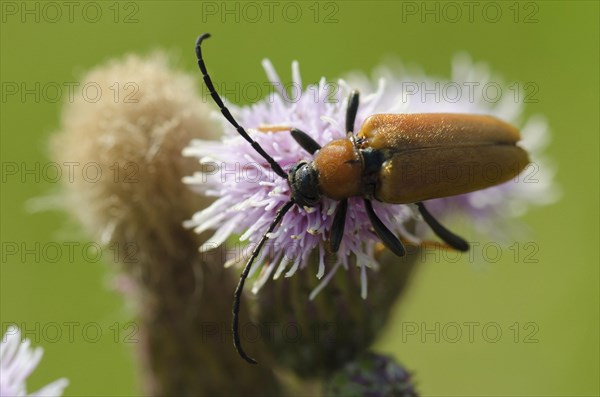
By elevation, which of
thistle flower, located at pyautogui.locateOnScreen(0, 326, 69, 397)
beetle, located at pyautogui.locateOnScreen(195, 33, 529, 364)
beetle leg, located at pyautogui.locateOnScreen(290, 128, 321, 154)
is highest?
beetle leg, located at pyautogui.locateOnScreen(290, 128, 321, 154)

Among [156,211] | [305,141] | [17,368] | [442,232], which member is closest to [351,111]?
[305,141]

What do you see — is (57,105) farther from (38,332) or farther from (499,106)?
(499,106)

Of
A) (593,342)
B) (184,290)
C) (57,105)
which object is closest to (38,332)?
(57,105)

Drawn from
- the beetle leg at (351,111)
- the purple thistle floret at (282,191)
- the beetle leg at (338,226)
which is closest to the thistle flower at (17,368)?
the purple thistle floret at (282,191)

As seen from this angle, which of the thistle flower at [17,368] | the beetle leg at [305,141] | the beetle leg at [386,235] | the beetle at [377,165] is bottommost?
the thistle flower at [17,368]

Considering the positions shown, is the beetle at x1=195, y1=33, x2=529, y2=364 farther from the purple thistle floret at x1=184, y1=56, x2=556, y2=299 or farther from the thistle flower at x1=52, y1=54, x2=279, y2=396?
the thistle flower at x1=52, y1=54, x2=279, y2=396

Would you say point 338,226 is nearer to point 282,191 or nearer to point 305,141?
point 282,191

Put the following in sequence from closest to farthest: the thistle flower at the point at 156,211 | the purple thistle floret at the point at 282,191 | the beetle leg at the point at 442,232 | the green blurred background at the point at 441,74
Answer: the purple thistle floret at the point at 282,191
the beetle leg at the point at 442,232
the thistle flower at the point at 156,211
the green blurred background at the point at 441,74

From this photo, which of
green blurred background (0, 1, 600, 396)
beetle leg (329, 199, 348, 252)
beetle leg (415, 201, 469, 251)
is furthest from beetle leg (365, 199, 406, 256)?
green blurred background (0, 1, 600, 396)

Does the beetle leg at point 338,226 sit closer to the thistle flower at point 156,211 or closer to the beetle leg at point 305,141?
the beetle leg at point 305,141
